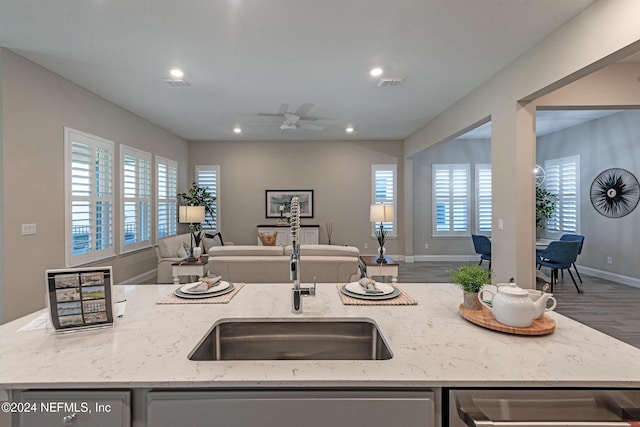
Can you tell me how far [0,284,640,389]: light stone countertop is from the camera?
0.91m

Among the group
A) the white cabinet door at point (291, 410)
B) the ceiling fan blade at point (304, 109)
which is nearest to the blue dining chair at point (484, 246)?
the ceiling fan blade at point (304, 109)

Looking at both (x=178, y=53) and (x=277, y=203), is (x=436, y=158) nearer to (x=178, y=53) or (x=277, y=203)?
(x=277, y=203)

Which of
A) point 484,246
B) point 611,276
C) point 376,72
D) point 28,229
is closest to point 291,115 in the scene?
point 376,72

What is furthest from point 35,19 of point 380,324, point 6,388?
point 380,324

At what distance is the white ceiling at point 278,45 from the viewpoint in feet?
7.88

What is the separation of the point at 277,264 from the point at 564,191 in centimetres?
641

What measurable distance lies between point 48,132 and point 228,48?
7.74 feet

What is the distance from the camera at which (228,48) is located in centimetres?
301

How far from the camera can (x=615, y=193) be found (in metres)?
5.39

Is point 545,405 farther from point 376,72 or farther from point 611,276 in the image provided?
point 611,276

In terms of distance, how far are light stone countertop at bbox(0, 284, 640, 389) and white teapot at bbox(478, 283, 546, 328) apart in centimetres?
6

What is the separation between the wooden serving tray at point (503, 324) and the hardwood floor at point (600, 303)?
2.89 m

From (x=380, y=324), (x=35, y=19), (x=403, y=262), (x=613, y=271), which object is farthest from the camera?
(x=403, y=262)

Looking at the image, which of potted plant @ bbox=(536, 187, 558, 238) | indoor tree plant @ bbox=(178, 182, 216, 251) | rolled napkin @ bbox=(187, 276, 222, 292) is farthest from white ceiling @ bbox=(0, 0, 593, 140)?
potted plant @ bbox=(536, 187, 558, 238)
